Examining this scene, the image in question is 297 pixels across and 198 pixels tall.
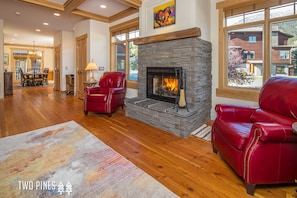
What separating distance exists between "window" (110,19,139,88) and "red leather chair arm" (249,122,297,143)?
161 inches

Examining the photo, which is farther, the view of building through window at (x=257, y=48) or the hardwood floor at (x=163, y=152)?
the view of building through window at (x=257, y=48)

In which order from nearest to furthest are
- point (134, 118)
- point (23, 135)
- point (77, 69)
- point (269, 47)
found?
1. point (23, 135)
2. point (269, 47)
3. point (134, 118)
4. point (77, 69)

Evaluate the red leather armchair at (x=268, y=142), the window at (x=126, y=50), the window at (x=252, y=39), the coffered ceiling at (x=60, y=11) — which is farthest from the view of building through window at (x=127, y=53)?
the red leather armchair at (x=268, y=142)

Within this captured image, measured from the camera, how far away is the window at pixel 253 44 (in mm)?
3053

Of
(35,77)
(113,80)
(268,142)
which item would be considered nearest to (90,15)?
(113,80)

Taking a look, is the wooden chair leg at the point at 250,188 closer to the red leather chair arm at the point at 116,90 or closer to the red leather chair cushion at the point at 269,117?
the red leather chair cushion at the point at 269,117

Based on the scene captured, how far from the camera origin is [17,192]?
162 cm

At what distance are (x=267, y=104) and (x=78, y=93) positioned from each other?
19.7 feet

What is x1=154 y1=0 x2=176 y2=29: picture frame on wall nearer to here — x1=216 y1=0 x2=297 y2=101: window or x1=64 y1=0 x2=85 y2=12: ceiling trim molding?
x1=216 y1=0 x2=297 y2=101: window

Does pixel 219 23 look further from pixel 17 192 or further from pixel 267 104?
pixel 17 192

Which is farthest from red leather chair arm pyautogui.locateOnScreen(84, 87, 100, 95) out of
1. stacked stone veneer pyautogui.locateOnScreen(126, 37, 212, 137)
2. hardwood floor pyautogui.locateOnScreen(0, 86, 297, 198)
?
stacked stone veneer pyautogui.locateOnScreen(126, 37, 212, 137)

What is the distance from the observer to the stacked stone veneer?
3193 mm

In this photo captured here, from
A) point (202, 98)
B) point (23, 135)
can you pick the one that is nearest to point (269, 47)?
point (202, 98)

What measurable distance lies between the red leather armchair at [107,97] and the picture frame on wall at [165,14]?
1641 mm
